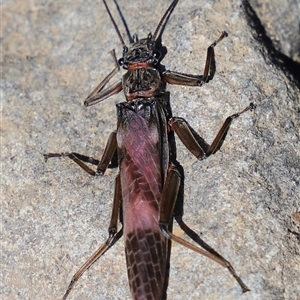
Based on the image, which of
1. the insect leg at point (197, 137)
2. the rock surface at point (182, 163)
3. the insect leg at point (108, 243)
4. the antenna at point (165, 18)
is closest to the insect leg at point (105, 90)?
the rock surface at point (182, 163)

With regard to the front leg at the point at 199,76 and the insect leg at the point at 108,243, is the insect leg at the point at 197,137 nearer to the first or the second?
the front leg at the point at 199,76

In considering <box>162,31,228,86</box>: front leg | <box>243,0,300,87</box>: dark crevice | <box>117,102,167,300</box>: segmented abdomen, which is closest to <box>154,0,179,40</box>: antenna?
<box>162,31,228,86</box>: front leg

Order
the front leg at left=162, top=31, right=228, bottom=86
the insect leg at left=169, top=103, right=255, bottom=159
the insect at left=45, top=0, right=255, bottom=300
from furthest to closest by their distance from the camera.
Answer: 1. the front leg at left=162, top=31, right=228, bottom=86
2. the insect leg at left=169, top=103, right=255, bottom=159
3. the insect at left=45, top=0, right=255, bottom=300

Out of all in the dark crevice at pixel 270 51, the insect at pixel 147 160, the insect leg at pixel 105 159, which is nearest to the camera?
the insect at pixel 147 160

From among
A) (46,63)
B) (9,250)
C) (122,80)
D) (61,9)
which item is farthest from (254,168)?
(61,9)

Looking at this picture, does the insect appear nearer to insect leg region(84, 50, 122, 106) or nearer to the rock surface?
insect leg region(84, 50, 122, 106)

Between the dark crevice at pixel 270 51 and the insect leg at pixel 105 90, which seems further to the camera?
the insect leg at pixel 105 90
